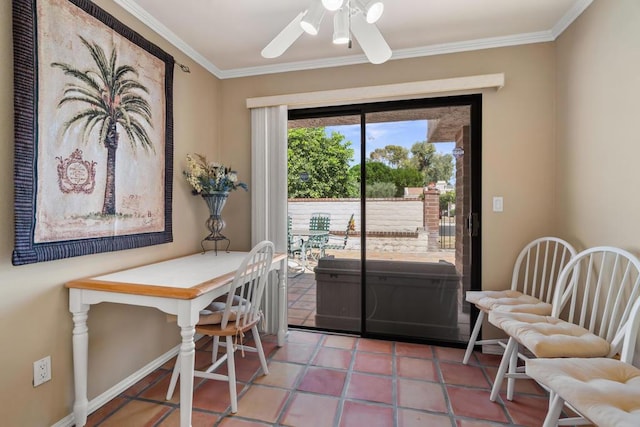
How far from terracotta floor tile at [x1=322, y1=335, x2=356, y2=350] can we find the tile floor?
0.09 meters

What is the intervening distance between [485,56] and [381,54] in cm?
127

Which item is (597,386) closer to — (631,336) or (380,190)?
(631,336)

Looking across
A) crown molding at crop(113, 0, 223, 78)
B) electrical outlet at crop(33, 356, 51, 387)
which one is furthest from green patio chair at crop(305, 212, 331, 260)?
electrical outlet at crop(33, 356, 51, 387)

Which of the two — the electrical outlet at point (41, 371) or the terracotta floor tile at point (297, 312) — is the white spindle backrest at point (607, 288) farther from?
the electrical outlet at point (41, 371)

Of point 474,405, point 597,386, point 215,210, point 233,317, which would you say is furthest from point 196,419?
point 597,386

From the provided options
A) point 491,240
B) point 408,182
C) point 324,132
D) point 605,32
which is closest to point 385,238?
point 408,182

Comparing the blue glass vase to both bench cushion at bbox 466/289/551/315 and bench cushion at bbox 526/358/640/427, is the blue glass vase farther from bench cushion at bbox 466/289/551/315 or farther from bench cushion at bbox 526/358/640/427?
bench cushion at bbox 526/358/640/427

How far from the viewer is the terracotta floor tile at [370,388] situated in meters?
1.88

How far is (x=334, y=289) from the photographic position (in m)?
2.87

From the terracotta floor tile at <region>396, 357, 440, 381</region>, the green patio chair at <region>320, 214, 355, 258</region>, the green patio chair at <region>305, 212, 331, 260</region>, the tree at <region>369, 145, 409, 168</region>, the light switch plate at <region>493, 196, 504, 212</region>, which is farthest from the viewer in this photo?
the green patio chair at <region>305, 212, 331, 260</region>

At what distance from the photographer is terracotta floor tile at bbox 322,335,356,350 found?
2555 mm

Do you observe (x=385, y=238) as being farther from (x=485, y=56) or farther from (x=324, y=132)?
(x=485, y=56)

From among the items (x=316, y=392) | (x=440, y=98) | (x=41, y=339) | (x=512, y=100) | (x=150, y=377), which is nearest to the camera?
(x=41, y=339)

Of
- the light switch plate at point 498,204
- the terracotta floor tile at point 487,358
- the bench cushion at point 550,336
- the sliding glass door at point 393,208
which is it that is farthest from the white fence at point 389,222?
the bench cushion at point 550,336
